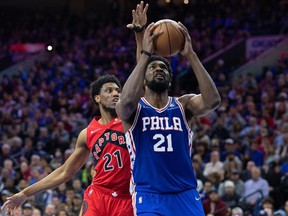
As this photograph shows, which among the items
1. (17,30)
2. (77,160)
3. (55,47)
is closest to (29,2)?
(17,30)

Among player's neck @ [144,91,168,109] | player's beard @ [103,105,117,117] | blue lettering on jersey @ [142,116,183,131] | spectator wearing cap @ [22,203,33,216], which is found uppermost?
player's neck @ [144,91,168,109]

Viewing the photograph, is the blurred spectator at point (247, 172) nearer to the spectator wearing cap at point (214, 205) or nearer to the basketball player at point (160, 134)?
the spectator wearing cap at point (214, 205)

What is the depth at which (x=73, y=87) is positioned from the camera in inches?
888

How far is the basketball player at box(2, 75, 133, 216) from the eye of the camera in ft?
23.9

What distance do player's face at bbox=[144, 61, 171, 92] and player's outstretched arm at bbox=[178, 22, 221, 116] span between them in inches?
9.5

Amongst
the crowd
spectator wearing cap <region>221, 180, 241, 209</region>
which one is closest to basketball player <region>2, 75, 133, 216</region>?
the crowd

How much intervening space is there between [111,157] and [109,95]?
691mm

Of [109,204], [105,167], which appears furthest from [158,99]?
[109,204]

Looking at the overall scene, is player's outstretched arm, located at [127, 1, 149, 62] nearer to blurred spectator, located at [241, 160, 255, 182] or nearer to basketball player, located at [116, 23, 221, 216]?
basketball player, located at [116, 23, 221, 216]

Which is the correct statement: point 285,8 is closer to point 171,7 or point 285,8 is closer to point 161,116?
point 171,7

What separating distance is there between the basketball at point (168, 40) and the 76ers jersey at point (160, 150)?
0.52 m

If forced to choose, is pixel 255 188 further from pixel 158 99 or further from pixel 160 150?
pixel 160 150

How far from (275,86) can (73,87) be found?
665 cm

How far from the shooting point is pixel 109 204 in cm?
734
